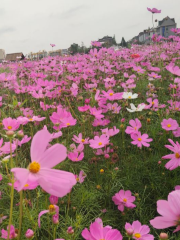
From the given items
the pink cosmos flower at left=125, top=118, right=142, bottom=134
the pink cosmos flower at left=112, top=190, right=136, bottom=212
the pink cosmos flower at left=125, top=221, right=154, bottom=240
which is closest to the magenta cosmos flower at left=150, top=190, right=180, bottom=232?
the pink cosmos flower at left=125, top=221, right=154, bottom=240

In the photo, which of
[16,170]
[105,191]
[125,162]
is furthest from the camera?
[125,162]

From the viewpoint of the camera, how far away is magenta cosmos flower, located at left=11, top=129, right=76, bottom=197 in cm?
37

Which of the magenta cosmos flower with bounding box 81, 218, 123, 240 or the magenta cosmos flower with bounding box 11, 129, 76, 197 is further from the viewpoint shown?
the magenta cosmos flower with bounding box 81, 218, 123, 240

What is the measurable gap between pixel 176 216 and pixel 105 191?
724 millimetres

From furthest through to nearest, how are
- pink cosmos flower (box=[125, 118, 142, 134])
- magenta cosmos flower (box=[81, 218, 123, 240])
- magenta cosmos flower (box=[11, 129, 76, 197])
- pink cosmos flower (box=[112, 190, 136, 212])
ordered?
pink cosmos flower (box=[125, 118, 142, 134])
pink cosmos flower (box=[112, 190, 136, 212])
magenta cosmos flower (box=[81, 218, 123, 240])
magenta cosmos flower (box=[11, 129, 76, 197])

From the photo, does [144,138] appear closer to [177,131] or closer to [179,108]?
[177,131]

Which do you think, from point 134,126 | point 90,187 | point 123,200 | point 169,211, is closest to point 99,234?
point 169,211

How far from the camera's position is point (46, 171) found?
15.9 inches

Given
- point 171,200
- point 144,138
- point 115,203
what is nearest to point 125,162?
point 144,138

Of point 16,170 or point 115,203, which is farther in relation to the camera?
point 115,203

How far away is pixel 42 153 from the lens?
1.37 ft

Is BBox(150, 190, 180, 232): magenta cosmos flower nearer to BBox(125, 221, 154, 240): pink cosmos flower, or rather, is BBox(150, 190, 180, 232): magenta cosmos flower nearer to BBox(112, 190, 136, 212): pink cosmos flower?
BBox(125, 221, 154, 240): pink cosmos flower

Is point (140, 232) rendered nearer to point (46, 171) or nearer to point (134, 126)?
point (46, 171)

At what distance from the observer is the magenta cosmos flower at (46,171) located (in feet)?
1.21
